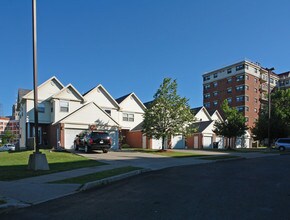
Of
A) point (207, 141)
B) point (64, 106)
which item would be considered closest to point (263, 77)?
point (207, 141)

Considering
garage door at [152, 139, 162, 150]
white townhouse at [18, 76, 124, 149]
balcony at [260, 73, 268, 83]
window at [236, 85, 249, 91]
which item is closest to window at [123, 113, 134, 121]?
garage door at [152, 139, 162, 150]

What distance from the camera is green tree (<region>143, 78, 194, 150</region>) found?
29.6m

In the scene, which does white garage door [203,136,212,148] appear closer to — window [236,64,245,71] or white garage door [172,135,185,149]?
white garage door [172,135,185,149]

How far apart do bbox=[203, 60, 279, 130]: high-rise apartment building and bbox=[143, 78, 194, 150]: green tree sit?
4205 cm

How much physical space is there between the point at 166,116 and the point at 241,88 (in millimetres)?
45101

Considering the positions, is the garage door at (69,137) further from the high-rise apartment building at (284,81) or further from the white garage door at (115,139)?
the high-rise apartment building at (284,81)

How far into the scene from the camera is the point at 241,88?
69.6 meters

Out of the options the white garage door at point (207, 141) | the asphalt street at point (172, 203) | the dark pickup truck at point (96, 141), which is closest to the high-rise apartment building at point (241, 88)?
the white garage door at point (207, 141)

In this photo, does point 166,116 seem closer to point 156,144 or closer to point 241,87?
point 156,144

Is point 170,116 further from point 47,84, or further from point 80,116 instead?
point 47,84

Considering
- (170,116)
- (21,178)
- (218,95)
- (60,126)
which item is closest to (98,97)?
(60,126)

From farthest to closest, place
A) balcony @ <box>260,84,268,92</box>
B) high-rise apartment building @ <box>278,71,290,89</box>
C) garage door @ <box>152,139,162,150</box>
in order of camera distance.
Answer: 1. high-rise apartment building @ <box>278,71,290,89</box>
2. balcony @ <box>260,84,268,92</box>
3. garage door @ <box>152,139,162,150</box>

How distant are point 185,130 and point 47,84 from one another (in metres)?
17.2

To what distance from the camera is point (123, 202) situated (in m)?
7.46
